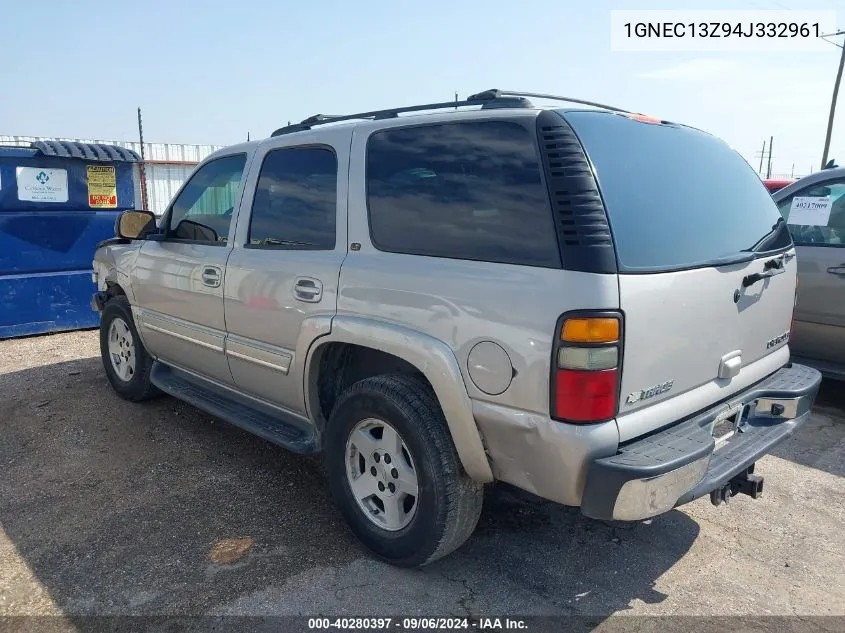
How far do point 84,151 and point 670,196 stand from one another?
6.83m

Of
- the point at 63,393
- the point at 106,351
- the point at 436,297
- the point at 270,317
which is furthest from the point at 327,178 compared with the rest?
the point at 63,393

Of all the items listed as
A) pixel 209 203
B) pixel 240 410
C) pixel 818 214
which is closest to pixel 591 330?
pixel 240 410

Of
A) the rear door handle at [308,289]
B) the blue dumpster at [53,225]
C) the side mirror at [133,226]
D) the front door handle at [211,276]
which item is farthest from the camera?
the blue dumpster at [53,225]

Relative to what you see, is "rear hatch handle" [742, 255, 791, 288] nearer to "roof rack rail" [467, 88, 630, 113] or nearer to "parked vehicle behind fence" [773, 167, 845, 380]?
"roof rack rail" [467, 88, 630, 113]

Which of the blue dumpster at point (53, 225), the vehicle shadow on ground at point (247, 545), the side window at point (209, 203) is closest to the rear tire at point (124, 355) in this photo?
the vehicle shadow on ground at point (247, 545)

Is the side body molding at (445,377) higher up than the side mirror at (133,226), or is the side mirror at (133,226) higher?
the side mirror at (133,226)

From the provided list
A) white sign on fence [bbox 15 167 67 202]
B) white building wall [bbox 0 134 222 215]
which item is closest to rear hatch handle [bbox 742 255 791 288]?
white sign on fence [bbox 15 167 67 202]

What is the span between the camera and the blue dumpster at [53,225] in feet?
22.5

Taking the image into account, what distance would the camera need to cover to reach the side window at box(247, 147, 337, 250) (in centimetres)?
319

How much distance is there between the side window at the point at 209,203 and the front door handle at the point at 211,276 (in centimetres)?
17

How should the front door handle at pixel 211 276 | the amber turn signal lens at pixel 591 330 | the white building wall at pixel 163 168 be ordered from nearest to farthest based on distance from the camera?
1. the amber turn signal lens at pixel 591 330
2. the front door handle at pixel 211 276
3. the white building wall at pixel 163 168

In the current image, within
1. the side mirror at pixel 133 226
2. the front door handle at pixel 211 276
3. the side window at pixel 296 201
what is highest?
the side window at pixel 296 201

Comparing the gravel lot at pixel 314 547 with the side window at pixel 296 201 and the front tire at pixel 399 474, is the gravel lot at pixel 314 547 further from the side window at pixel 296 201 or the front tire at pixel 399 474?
the side window at pixel 296 201

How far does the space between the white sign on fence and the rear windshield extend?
6522 mm
